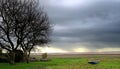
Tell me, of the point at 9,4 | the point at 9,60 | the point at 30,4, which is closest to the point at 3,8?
the point at 9,4

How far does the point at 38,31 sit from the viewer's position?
217 feet

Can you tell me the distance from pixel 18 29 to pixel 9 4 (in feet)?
18.2

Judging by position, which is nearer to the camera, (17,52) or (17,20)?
(17,20)

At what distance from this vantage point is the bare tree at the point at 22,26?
63375 mm

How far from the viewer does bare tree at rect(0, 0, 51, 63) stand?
6338 centimetres

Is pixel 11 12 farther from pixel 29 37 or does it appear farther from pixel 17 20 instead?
pixel 29 37

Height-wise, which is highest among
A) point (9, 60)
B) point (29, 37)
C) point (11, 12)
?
point (11, 12)

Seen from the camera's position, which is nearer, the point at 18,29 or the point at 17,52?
the point at 18,29

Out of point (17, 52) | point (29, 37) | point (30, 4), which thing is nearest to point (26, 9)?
point (30, 4)

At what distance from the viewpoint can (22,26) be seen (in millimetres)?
64000

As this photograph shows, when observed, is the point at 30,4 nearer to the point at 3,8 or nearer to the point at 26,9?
the point at 26,9

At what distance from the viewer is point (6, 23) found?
63.2 meters

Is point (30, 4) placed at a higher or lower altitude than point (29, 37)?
higher

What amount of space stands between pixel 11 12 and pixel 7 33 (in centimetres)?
445
